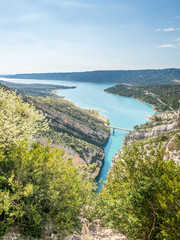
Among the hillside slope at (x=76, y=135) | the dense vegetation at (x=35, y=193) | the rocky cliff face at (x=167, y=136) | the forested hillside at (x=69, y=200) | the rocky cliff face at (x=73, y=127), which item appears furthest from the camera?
the rocky cliff face at (x=73, y=127)

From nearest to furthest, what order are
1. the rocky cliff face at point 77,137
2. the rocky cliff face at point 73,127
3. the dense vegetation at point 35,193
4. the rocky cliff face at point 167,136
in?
the dense vegetation at point 35,193 < the rocky cliff face at point 167,136 < the rocky cliff face at point 77,137 < the rocky cliff face at point 73,127

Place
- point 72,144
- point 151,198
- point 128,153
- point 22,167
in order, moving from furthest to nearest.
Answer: point 72,144 < point 128,153 < point 22,167 < point 151,198

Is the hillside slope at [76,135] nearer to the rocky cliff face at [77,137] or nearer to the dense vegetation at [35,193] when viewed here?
the rocky cliff face at [77,137]

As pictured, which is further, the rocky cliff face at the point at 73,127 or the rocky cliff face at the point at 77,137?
the rocky cliff face at the point at 73,127

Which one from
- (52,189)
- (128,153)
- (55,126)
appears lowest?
(55,126)

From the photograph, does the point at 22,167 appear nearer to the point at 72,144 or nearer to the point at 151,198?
the point at 151,198

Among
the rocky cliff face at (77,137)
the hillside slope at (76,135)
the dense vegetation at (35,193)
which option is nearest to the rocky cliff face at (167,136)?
the rocky cliff face at (77,137)

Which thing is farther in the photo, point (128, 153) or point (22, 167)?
point (128, 153)

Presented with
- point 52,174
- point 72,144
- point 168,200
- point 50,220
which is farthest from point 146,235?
point 72,144

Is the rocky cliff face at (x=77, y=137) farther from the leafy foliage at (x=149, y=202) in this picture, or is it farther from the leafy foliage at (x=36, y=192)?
the leafy foliage at (x=149, y=202)

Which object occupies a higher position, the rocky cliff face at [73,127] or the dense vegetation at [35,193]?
the dense vegetation at [35,193]

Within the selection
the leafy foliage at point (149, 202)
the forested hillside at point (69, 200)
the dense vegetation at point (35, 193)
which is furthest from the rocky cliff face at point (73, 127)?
the leafy foliage at point (149, 202)
